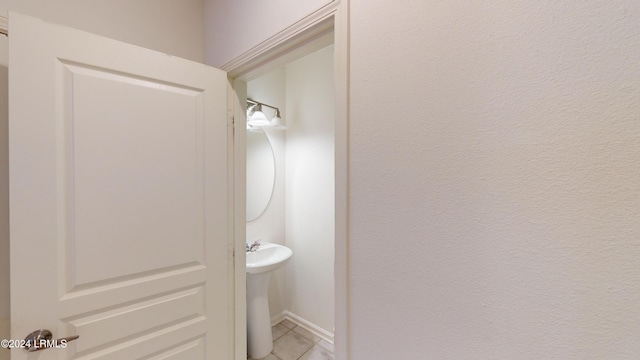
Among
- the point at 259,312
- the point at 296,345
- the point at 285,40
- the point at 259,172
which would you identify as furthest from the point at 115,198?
the point at 296,345

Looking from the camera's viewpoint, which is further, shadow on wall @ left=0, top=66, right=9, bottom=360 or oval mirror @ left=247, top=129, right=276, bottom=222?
oval mirror @ left=247, top=129, right=276, bottom=222

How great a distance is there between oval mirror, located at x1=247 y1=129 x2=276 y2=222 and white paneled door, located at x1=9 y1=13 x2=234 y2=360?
0.86m

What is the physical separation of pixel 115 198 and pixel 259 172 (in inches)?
49.2

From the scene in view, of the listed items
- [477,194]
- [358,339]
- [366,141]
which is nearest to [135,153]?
[366,141]

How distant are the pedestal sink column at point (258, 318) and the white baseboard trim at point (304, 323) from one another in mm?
398

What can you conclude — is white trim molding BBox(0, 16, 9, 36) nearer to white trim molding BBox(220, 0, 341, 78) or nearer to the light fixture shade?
white trim molding BBox(220, 0, 341, 78)

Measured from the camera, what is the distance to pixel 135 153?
39.9 inches

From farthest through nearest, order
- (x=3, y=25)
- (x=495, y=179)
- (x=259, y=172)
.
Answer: (x=259, y=172), (x=3, y=25), (x=495, y=179)

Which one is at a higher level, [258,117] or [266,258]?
[258,117]

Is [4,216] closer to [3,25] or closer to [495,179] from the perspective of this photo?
[3,25]

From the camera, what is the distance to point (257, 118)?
1915mm

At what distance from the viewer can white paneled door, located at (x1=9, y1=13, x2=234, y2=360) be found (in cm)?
82

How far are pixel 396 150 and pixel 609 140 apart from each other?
0.38 meters

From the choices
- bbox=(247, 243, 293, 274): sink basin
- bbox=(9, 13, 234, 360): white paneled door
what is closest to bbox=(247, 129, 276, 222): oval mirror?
bbox=(247, 243, 293, 274): sink basin
